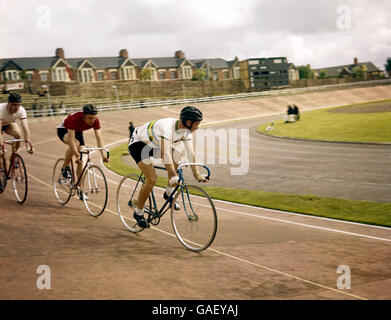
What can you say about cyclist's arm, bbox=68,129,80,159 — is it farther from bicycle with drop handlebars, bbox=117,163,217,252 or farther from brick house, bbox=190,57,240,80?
brick house, bbox=190,57,240,80

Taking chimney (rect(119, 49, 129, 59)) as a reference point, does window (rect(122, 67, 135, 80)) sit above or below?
below

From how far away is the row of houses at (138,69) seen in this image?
86.0m

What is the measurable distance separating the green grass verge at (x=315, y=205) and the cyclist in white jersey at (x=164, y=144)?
3.92m

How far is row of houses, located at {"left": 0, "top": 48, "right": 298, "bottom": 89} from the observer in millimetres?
86000

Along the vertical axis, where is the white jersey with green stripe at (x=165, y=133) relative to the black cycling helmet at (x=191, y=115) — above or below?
below

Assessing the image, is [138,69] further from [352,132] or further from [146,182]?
[146,182]

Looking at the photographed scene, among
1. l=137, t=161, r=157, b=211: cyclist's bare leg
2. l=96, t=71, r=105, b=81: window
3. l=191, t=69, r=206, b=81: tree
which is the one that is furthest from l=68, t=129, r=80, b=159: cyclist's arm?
l=191, t=69, r=206, b=81: tree

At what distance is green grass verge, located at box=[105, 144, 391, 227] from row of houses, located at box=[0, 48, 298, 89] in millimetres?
82725

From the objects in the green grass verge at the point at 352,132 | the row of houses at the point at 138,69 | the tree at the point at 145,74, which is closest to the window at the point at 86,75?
the row of houses at the point at 138,69

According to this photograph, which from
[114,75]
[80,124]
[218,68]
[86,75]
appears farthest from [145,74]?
[80,124]

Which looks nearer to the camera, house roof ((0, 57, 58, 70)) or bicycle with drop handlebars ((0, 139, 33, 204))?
bicycle with drop handlebars ((0, 139, 33, 204))

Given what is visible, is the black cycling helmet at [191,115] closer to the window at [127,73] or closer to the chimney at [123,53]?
the window at [127,73]

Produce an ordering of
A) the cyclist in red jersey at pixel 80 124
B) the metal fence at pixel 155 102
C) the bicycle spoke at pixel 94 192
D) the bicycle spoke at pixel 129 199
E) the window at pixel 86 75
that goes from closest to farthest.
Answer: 1. the bicycle spoke at pixel 129 199
2. the cyclist in red jersey at pixel 80 124
3. the bicycle spoke at pixel 94 192
4. the metal fence at pixel 155 102
5. the window at pixel 86 75

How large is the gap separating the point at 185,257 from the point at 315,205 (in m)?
4.73
